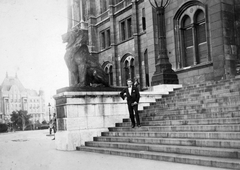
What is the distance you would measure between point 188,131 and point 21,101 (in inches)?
5577

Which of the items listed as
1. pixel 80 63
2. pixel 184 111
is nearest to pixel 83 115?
pixel 80 63

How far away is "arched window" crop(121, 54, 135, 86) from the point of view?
105 ft

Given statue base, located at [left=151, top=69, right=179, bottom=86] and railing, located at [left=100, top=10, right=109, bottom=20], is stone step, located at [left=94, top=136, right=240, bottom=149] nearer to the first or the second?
statue base, located at [left=151, top=69, right=179, bottom=86]

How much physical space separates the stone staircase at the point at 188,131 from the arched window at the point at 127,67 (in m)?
17.3

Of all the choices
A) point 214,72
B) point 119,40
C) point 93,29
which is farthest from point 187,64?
point 93,29

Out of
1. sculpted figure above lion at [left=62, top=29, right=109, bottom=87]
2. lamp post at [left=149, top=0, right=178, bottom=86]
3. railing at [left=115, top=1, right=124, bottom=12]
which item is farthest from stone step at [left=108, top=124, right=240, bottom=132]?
railing at [left=115, top=1, right=124, bottom=12]

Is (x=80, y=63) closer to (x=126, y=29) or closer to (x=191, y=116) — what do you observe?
(x=191, y=116)

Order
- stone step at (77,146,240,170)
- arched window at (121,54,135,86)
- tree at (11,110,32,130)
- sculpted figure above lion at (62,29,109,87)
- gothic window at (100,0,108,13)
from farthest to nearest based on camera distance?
1. tree at (11,110,32,130)
2. gothic window at (100,0,108,13)
3. arched window at (121,54,135,86)
4. sculpted figure above lion at (62,29,109,87)
5. stone step at (77,146,240,170)

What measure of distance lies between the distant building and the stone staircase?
388ft

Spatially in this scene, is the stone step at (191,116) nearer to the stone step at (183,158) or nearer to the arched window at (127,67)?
the stone step at (183,158)

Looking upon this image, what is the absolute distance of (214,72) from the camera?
17875 millimetres

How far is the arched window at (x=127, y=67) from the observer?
105 feet

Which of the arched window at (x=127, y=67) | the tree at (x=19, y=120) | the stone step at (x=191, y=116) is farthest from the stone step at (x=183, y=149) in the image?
the tree at (x=19, y=120)

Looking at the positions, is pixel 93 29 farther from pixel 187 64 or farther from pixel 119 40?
pixel 187 64
